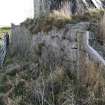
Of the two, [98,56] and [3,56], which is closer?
[98,56]

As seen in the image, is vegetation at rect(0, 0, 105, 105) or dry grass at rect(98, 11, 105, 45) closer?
vegetation at rect(0, 0, 105, 105)

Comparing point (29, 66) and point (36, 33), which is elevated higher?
point (36, 33)

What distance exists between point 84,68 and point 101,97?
157 cm

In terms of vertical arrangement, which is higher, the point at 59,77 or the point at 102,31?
the point at 102,31

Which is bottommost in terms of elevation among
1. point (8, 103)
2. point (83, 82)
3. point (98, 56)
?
point (8, 103)

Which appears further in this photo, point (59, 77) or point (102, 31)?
point (102, 31)

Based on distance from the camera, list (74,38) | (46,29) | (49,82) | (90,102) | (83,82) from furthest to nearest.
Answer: (46,29), (74,38), (49,82), (83,82), (90,102)

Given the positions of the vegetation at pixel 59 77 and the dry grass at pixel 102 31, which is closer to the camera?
the vegetation at pixel 59 77

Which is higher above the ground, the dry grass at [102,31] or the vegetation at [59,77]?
the dry grass at [102,31]

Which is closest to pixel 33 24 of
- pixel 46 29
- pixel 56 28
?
pixel 46 29

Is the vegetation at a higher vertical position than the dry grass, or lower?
lower

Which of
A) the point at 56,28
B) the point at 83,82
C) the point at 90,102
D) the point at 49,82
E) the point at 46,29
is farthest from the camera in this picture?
the point at 46,29

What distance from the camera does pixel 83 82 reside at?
889cm

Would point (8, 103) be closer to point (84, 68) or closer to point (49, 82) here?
point (49, 82)
